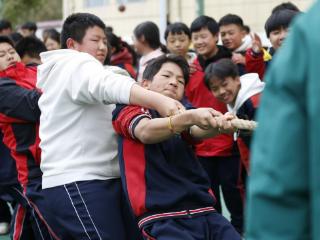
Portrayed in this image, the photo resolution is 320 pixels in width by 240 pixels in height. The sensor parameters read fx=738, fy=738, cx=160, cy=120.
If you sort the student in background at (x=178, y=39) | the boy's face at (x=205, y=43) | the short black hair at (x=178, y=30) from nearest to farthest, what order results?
the boy's face at (x=205, y=43) → the student in background at (x=178, y=39) → the short black hair at (x=178, y=30)

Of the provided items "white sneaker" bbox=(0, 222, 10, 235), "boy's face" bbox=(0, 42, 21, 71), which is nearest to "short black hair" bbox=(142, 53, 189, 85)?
"boy's face" bbox=(0, 42, 21, 71)

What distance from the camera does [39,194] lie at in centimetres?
381

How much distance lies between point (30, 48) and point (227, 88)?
1.55 meters

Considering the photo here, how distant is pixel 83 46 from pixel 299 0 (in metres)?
13.1

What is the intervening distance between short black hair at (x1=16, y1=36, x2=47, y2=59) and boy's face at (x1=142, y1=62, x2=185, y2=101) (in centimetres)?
225

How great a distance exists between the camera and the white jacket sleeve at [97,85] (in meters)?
3.13

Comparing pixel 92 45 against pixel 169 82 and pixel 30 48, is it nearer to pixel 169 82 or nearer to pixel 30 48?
pixel 169 82

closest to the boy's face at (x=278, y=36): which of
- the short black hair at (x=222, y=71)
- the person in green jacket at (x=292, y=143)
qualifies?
the short black hair at (x=222, y=71)

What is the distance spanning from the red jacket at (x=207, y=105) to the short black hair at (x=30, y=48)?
118cm

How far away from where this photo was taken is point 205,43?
620cm

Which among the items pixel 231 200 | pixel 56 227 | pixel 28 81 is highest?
pixel 28 81

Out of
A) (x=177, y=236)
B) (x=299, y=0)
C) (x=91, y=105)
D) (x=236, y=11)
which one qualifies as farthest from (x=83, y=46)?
(x=236, y=11)

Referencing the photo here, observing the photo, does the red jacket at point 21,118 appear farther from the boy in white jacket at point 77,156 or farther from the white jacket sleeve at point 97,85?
the white jacket sleeve at point 97,85

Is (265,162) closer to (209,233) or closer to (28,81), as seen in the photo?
(209,233)
